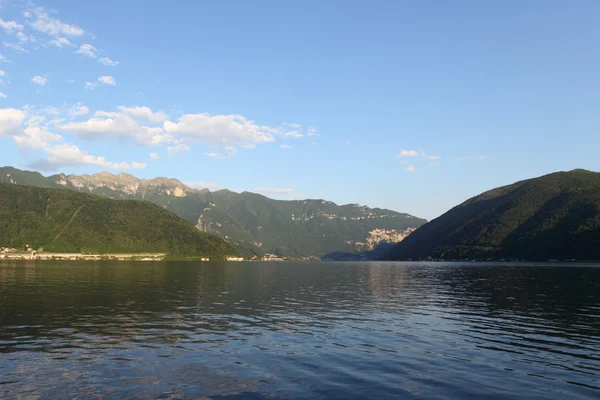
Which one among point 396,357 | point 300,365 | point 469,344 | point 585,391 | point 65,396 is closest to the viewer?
point 65,396

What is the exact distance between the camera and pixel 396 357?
32.2 metres

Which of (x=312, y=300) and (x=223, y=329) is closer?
(x=223, y=329)

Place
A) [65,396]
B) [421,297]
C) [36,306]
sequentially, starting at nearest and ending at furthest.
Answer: [65,396] < [36,306] < [421,297]

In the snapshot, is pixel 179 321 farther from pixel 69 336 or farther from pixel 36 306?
pixel 36 306

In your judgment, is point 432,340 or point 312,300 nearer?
point 432,340

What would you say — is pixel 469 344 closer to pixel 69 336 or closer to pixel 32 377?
pixel 32 377

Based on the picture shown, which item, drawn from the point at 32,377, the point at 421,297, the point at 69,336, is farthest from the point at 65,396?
the point at 421,297

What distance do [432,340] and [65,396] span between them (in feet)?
101

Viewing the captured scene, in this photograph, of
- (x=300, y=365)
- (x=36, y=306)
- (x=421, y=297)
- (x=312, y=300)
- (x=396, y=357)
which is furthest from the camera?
(x=421, y=297)

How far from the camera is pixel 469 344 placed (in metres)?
37.7

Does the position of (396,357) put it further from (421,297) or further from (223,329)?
(421,297)

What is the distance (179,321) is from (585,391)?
131ft

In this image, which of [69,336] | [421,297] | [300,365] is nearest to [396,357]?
[300,365]

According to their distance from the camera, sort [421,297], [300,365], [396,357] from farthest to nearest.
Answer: [421,297], [396,357], [300,365]
